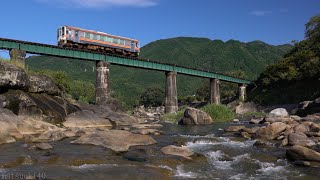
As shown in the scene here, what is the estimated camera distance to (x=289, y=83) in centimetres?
9269

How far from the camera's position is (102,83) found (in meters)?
57.5

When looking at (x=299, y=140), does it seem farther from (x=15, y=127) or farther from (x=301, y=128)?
(x=15, y=127)

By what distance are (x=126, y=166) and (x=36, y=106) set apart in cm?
1869

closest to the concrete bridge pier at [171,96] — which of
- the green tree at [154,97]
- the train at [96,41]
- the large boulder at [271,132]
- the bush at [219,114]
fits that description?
the train at [96,41]

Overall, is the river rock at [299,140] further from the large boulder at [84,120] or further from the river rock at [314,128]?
the large boulder at [84,120]

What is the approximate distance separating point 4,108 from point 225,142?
18.2 metres

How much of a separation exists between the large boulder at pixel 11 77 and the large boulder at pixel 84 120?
5454 mm

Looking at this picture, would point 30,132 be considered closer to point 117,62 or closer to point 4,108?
point 4,108

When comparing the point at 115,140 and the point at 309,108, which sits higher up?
the point at 309,108

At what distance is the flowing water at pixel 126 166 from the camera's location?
42.3ft

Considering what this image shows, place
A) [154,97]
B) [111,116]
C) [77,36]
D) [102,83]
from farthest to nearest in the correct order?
[154,97]
[102,83]
[77,36]
[111,116]

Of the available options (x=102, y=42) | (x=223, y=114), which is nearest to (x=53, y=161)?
(x=223, y=114)

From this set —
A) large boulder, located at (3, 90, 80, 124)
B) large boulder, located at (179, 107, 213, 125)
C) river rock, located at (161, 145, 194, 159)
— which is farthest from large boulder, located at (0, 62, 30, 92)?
large boulder, located at (179, 107, 213, 125)

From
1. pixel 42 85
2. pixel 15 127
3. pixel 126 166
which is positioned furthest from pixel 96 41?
pixel 126 166
